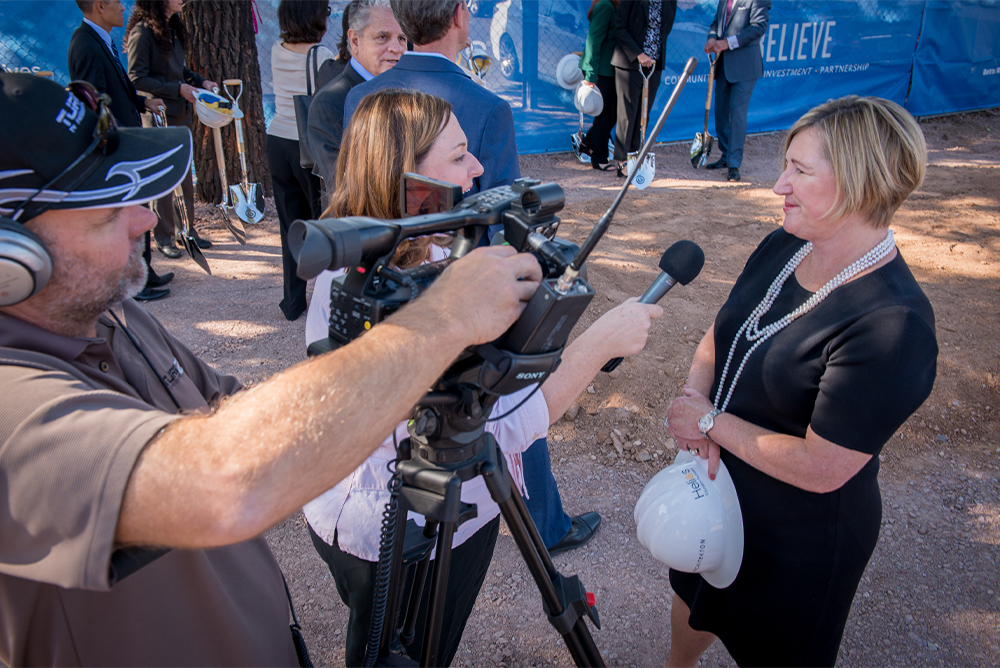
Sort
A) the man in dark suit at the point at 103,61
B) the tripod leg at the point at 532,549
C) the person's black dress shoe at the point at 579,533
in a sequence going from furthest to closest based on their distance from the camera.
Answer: the man in dark suit at the point at 103,61 < the person's black dress shoe at the point at 579,533 < the tripod leg at the point at 532,549

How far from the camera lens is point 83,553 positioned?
2.61ft

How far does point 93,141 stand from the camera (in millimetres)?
1042

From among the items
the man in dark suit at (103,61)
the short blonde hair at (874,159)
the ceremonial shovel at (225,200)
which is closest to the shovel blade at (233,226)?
the ceremonial shovel at (225,200)

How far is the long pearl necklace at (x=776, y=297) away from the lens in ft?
5.55

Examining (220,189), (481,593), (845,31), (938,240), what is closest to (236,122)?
(220,189)

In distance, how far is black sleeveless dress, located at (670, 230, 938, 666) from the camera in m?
1.53

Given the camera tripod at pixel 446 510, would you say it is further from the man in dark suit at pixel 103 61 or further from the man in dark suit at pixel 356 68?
the man in dark suit at pixel 103 61

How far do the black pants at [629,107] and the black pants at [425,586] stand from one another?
6.96 m

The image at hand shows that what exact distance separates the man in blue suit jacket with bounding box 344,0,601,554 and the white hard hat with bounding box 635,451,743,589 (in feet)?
2.26

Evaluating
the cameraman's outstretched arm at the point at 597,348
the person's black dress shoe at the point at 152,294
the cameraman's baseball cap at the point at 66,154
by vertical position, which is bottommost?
the person's black dress shoe at the point at 152,294

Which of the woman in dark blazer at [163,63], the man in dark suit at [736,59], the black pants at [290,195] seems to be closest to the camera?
the black pants at [290,195]

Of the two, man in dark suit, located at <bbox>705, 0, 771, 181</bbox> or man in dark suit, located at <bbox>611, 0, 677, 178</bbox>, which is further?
man in dark suit, located at <bbox>611, 0, 677, 178</bbox>

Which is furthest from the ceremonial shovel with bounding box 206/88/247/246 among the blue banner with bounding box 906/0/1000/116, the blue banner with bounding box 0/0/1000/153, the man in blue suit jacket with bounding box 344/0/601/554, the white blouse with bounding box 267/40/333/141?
the blue banner with bounding box 906/0/1000/116

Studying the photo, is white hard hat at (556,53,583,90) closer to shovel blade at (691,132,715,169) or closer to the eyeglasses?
shovel blade at (691,132,715,169)
